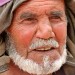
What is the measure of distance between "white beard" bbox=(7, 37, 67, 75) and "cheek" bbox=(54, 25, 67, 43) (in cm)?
12

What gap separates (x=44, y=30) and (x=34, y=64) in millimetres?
304

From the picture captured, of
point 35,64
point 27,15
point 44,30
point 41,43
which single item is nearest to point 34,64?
point 35,64

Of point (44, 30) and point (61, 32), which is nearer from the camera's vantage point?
point (44, 30)

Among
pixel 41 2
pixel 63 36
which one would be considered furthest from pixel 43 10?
pixel 63 36

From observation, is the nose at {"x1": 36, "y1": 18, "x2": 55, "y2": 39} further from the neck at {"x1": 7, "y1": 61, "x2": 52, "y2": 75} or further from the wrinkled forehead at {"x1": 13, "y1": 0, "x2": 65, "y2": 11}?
the neck at {"x1": 7, "y1": 61, "x2": 52, "y2": 75}

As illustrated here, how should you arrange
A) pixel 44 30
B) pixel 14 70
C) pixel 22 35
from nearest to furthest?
1. pixel 44 30
2. pixel 22 35
3. pixel 14 70

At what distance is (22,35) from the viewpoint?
144 inches

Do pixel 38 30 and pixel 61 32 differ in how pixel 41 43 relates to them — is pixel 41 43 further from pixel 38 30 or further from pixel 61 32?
pixel 61 32

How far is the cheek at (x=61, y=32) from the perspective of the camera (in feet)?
12.1

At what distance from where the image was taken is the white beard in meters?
3.65

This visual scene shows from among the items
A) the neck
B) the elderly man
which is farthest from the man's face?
the neck

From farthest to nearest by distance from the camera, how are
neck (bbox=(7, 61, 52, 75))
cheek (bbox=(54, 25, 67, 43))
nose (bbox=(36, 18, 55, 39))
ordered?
neck (bbox=(7, 61, 52, 75)), cheek (bbox=(54, 25, 67, 43)), nose (bbox=(36, 18, 55, 39))

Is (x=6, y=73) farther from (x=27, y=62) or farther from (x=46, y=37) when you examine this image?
(x=46, y=37)

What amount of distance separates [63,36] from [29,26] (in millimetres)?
318
